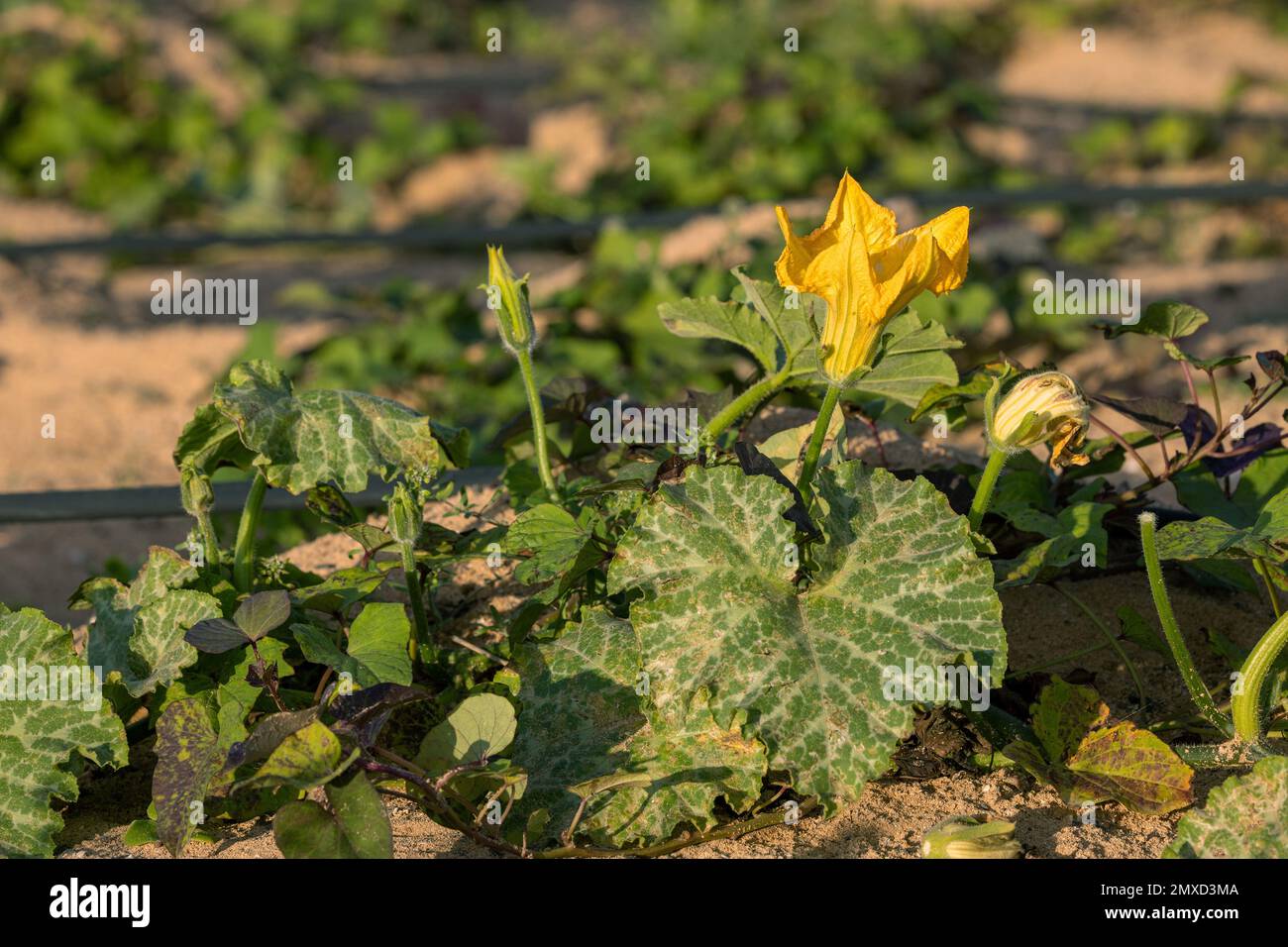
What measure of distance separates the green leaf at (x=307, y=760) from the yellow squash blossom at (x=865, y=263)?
0.74m

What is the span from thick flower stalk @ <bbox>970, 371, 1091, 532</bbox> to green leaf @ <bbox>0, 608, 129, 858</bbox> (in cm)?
113

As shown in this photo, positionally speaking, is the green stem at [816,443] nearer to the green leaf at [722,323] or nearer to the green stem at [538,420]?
the green leaf at [722,323]

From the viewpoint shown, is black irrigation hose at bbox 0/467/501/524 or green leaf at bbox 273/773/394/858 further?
black irrigation hose at bbox 0/467/501/524

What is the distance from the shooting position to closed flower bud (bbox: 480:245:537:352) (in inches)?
74.9

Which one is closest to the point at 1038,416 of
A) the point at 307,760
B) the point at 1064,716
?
the point at 1064,716

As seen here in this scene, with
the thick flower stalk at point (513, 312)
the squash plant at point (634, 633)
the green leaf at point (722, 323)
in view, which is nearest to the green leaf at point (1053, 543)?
the squash plant at point (634, 633)

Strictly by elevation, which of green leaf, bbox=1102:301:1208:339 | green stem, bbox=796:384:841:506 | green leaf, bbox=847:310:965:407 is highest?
green leaf, bbox=1102:301:1208:339

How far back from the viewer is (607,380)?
3.78m

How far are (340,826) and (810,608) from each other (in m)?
0.59

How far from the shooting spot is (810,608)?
171 centimetres

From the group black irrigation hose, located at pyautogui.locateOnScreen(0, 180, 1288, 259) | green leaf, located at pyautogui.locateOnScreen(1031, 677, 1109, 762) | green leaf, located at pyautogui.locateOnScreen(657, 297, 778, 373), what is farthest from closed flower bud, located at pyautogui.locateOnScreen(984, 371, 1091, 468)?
black irrigation hose, located at pyautogui.locateOnScreen(0, 180, 1288, 259)

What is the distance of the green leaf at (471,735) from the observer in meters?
1.72

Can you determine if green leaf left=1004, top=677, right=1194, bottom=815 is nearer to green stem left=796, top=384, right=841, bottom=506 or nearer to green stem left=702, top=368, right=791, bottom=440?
green stem left=796, top=384, right=841, bottom=506
